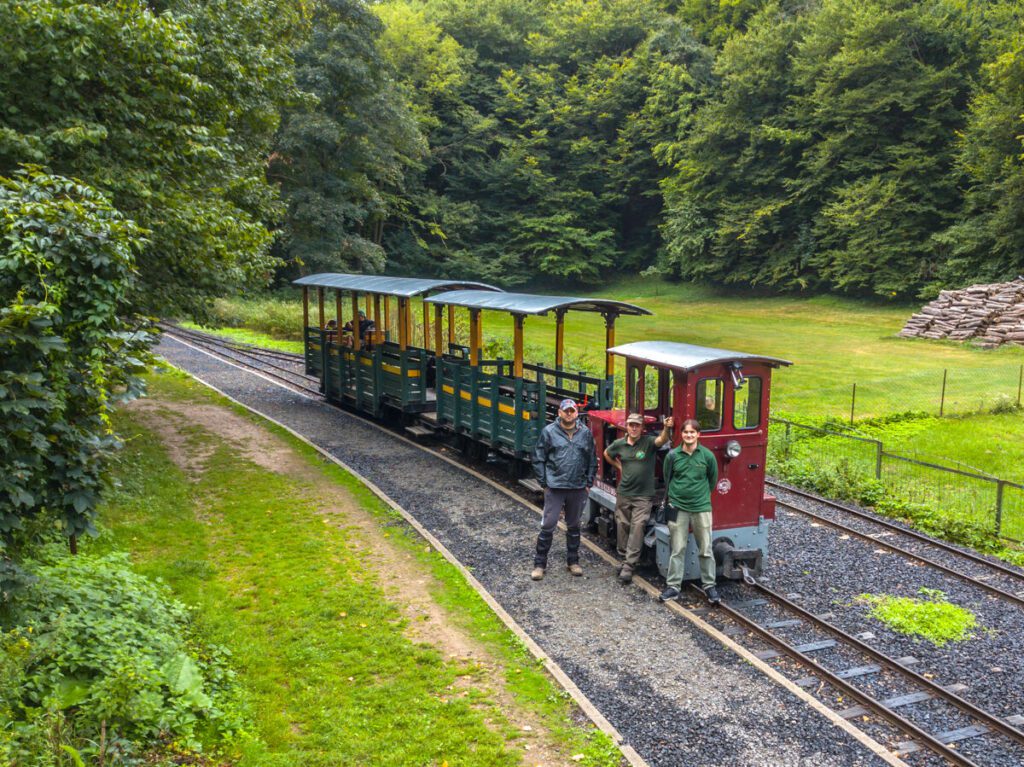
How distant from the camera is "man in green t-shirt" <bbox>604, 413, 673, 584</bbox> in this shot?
9.20m

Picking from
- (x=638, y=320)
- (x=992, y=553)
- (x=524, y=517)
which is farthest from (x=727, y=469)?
(x=638, y=320)

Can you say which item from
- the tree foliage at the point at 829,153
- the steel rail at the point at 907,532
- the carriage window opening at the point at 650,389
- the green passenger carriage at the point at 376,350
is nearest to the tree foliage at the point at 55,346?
the carriage window opening at the point at 650,389

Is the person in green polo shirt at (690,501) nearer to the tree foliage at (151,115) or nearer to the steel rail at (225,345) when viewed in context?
the tree foliage at (151,115)

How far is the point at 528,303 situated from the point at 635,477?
4.79 m

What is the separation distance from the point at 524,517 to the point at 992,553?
21.5 feet

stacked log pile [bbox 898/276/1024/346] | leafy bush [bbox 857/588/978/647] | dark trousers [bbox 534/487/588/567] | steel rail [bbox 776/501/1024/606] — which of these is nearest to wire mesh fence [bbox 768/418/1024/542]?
steel rail [bbox 776/501/1024/606]

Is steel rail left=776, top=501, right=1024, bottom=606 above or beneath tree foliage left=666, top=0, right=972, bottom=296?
beneath

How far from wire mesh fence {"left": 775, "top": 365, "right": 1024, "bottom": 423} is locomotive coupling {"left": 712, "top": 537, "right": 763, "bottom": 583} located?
423 inches

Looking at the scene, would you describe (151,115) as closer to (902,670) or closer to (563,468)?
(563,468)

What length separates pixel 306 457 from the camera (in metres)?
15.4

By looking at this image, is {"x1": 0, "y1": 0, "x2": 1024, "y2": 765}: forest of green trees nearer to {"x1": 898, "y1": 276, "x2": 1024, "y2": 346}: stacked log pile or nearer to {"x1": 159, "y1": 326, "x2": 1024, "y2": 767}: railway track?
{"x1": 159, "y1": 326, "x2": 1024, "y2": 767}: railway track

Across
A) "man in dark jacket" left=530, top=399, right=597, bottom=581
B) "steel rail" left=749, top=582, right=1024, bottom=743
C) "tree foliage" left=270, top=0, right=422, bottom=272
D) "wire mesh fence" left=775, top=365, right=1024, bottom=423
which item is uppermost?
"tree foliage" left=270, top=0, right=422, bottom=272

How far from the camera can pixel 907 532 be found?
11773mm

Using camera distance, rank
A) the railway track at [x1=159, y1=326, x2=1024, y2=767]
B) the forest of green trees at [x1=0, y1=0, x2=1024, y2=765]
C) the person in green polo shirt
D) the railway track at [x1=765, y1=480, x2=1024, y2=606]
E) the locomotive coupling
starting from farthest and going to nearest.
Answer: the railway track at [x1=765, y1=480, x2=1024, y2=606], the locomotive coupling, the person in green polo shirt, the railway track at [x1=159, y1=326, x2=1024, y2=767], the forest of green trees at [x1=0, y1=0, x2=1024, y2=765]
